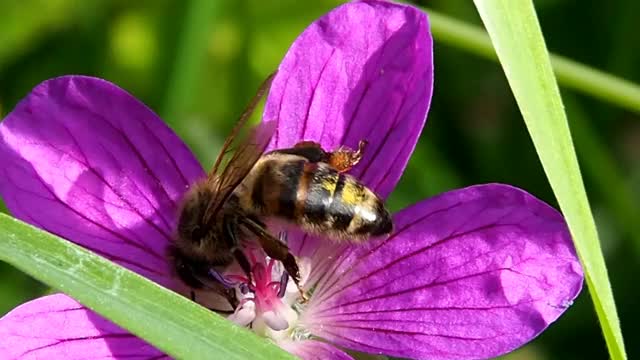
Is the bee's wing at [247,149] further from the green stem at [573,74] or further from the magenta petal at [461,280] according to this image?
the green stem at [573,74]

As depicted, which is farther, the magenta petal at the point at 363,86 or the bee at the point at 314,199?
the magenta petal at the point at 363,86

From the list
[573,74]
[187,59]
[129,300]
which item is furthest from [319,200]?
[187,59]

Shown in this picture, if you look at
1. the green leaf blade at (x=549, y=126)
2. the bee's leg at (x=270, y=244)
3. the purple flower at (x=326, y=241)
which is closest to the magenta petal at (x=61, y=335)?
the purple flower at (x=326, y=241)

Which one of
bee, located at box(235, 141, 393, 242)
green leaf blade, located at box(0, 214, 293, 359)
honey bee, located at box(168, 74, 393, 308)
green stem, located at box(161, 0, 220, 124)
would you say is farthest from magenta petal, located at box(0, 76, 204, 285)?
green stem, located at box(161, 0, 220, 124)

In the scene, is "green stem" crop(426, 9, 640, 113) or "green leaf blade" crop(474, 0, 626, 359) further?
"green stem" crop(426, 9, 640, 113)

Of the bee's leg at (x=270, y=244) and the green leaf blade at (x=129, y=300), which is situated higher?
the green leaf blade at (x=129, y=300)

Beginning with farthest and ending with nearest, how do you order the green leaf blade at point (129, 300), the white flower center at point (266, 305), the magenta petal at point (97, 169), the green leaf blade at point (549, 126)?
1. the white flower center at point (266, 305)
2. the magenta petal at point (97, 169)
3. the green leaf blade at point (549, 126)
4. the green leaf blade at point (129, 300)

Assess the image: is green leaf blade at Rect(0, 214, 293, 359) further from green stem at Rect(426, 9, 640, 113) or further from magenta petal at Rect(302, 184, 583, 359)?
green stem at Rect(426, 9, 640, 113)

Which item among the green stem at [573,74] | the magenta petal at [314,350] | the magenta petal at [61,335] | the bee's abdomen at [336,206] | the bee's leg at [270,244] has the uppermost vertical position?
the green stem at [573,74]
